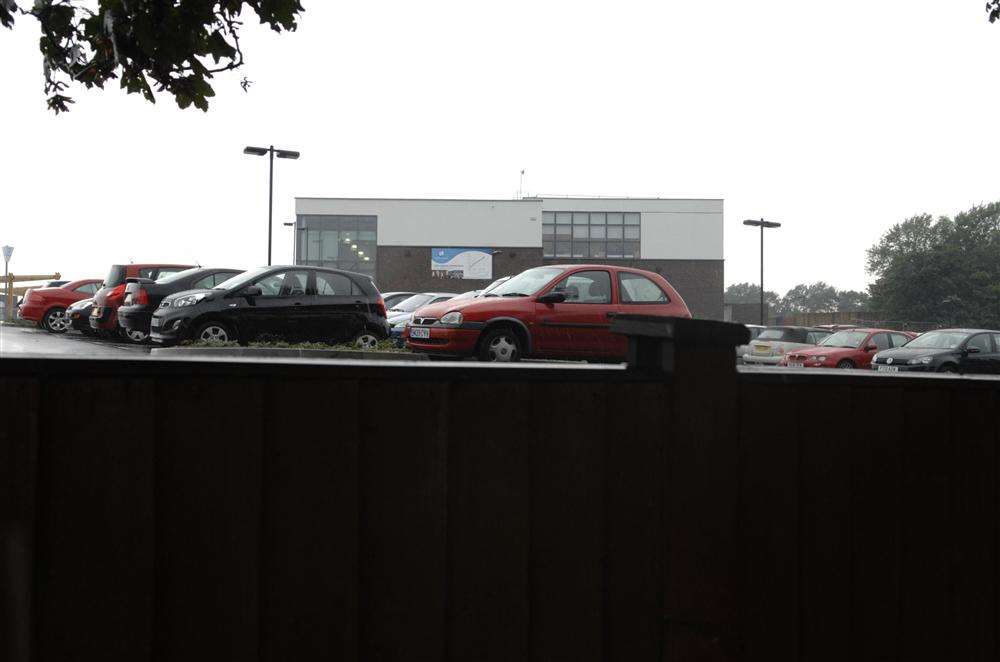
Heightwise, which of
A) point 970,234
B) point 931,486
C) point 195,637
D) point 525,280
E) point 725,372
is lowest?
point 195,637

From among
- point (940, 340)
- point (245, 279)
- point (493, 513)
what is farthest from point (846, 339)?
point (493, 513)

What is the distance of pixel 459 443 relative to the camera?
2.06 meters

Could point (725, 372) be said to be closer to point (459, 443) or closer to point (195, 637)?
point (459, 443)

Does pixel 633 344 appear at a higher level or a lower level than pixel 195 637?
higher

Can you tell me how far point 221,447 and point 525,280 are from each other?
1141 centimetres

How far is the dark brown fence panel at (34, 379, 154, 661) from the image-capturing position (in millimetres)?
1772

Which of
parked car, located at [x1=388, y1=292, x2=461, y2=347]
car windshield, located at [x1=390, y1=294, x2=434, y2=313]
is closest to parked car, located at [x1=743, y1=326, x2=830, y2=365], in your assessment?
parked car, located at [x1=388, y1=292, x2=461, y2=347]

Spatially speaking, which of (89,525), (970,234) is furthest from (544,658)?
(970,234)

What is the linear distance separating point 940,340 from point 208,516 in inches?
795

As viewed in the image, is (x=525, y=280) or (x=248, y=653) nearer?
(x=248, y=653)

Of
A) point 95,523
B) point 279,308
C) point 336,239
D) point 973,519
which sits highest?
point 336,239

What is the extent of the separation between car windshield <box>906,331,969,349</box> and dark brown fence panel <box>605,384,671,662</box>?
61.9 ft

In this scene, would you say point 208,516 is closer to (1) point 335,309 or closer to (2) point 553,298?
(2) point 553,298

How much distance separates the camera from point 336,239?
2237 inches
